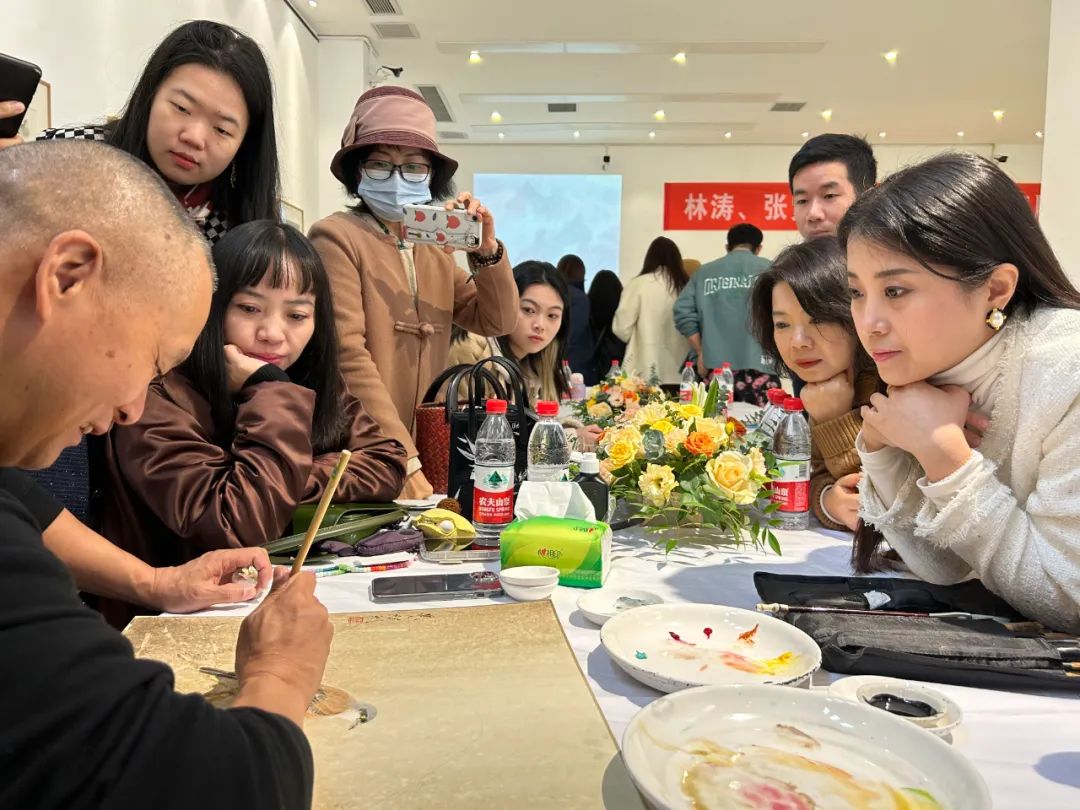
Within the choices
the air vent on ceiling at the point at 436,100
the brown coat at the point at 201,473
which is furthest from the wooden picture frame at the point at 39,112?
the air vent on ceiling at the point at 436,100

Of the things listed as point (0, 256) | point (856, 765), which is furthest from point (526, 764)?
point (0, 256)

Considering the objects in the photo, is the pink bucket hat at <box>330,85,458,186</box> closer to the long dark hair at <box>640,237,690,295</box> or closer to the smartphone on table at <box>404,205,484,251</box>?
the smartphone on table at <box>404,205,484,251</box>

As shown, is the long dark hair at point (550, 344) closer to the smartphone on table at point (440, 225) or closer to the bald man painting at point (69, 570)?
the smartphone on table at point (440, 225)

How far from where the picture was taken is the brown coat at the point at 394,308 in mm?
2246

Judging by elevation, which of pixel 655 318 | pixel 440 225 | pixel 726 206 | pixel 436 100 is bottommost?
pixel 655 318

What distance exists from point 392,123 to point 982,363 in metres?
1.82

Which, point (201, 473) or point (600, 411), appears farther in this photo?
point (600, 411)

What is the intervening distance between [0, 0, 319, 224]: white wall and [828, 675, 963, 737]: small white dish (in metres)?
3.12

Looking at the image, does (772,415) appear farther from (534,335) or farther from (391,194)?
(534,335)

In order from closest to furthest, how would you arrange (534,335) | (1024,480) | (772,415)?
(1024,480) < (772,415) < (534,335)

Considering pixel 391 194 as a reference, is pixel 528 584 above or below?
below

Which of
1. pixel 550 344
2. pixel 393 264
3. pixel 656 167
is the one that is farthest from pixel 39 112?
pixel 656 167

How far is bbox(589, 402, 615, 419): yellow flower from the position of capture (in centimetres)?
327

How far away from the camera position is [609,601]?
1.26 meters
